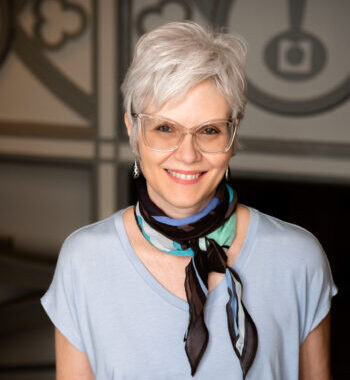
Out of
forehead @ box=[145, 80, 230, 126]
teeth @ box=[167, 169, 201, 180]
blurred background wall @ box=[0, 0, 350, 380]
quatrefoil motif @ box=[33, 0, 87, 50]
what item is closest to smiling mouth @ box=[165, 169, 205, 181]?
teeth @ box=[167, 169, 201, 180]

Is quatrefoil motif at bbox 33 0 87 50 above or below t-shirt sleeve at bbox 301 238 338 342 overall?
above

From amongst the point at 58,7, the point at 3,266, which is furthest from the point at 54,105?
the point at 3,266

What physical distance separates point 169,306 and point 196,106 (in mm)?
474

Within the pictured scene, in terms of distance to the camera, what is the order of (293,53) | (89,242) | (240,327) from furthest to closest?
(293,53)
(89,242)
(240,327)

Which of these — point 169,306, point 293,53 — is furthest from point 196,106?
point 293,53

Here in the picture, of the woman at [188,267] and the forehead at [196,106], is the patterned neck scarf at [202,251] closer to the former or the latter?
the woman at [188,267]

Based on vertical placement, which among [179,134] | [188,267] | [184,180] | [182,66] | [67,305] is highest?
[182,66]

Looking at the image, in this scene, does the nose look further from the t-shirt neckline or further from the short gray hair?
the t-shirt neckline

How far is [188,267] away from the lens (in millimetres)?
1383

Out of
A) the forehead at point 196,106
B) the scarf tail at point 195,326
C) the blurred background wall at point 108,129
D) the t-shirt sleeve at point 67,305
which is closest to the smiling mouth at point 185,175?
the forehead at point 196,106

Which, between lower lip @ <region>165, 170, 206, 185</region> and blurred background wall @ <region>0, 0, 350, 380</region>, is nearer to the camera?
lower lip @ <region>165, 170, 206, 185</region>

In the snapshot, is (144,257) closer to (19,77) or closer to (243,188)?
(243,188)

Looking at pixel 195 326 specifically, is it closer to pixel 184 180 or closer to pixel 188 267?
pixel 188 267

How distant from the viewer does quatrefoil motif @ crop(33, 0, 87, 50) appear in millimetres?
2969
